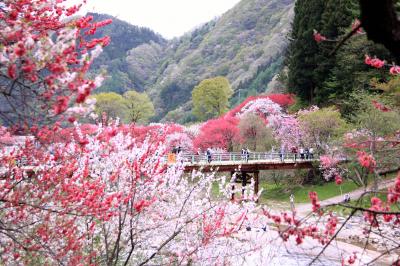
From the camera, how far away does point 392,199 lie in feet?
10.9

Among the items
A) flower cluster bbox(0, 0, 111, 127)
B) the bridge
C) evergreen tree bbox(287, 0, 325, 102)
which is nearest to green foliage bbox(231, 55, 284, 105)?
evergreen tree bbox(287, 0, 325, 102)

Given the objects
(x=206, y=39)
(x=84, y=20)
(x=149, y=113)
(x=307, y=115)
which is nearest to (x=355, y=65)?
(x=307, y=115)

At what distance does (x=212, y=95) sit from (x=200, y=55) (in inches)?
2566

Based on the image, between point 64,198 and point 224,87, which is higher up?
point 224,87

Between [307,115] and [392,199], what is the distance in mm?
28468

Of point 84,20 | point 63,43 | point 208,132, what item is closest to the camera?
point 63,43

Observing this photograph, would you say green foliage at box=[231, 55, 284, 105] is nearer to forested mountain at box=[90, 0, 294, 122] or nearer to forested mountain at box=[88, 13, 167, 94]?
forested mountain at box=[90, 0, 294, 122]

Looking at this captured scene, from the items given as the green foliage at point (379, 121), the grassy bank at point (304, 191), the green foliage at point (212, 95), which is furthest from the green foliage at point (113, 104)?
the green foliage at point (379, 121)

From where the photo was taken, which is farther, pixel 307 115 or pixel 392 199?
pixel 307 115

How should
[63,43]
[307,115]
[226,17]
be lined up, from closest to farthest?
1. [63,43]
2. [307,115]
3. [226,17]

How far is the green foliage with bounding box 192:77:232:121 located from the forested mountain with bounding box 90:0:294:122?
2160 cm

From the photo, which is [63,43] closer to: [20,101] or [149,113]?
[20,101]

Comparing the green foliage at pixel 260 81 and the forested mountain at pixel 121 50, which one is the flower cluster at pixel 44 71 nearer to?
the green foliage at pixel 260 81

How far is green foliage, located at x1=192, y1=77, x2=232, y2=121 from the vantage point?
222 feet
